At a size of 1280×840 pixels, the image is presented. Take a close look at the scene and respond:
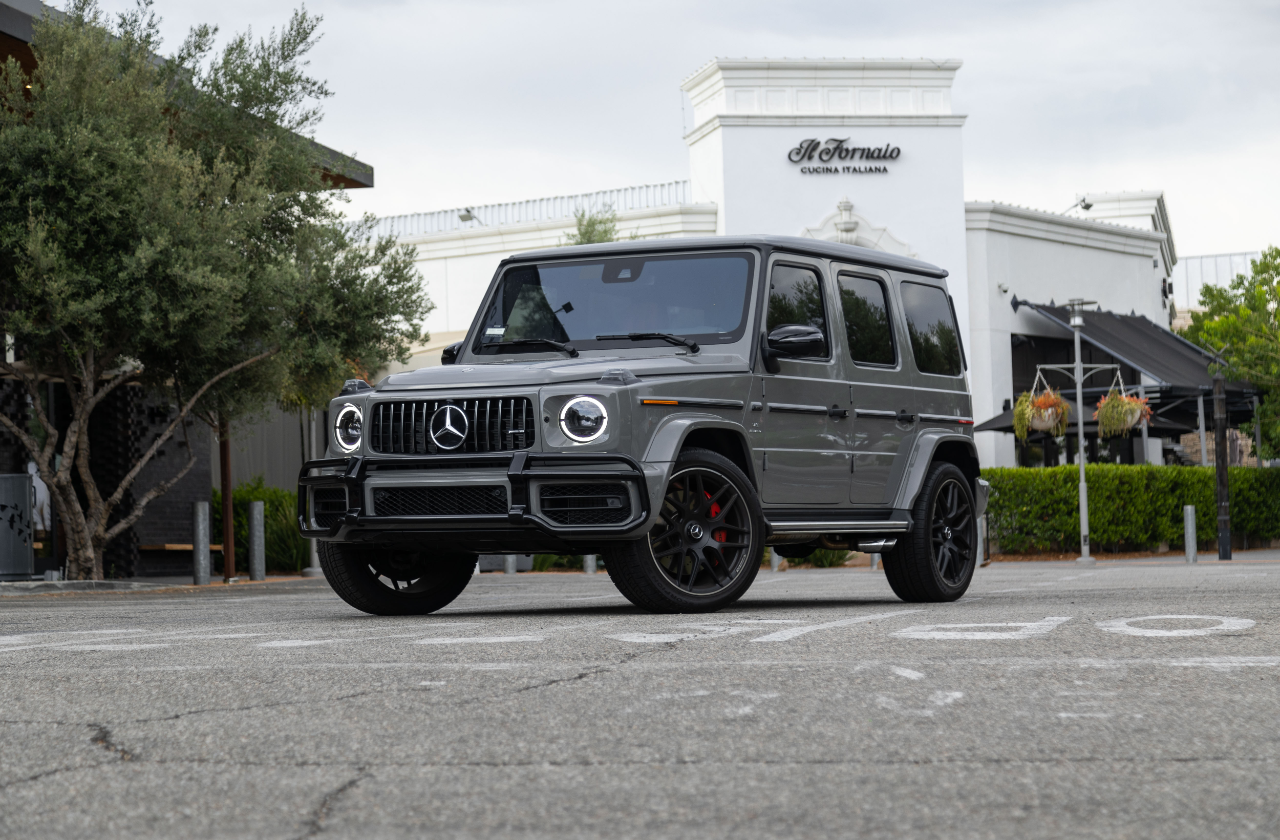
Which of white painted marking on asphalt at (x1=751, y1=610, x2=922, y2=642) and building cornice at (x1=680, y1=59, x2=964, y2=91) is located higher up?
building cornice at (x1=680, y1=59, x2=964, y2=91)

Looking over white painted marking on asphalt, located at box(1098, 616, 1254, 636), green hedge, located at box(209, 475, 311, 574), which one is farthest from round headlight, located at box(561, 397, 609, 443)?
green hedge, located at box(209, 475, 311, 574)

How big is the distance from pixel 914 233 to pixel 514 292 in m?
31.8

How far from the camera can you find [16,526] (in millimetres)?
18594

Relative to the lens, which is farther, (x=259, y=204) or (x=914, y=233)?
(x=914, y=233)

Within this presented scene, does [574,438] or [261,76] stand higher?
[261,76]

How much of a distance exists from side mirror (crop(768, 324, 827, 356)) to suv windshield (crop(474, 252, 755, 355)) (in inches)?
8.6

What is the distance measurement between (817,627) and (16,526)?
43.9ft

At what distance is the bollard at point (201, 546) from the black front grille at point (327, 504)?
9.96 m

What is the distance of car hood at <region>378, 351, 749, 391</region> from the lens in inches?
333

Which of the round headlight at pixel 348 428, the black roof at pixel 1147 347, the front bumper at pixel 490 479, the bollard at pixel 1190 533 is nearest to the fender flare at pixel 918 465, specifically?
the front bumper at pixel 490 479

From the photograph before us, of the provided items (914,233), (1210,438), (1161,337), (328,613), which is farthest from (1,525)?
(1210,438)

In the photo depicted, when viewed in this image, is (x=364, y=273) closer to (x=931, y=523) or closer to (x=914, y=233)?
(x=931, y=523)

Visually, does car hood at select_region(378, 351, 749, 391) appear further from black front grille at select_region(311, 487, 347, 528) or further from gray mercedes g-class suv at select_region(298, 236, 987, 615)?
black front grille at select_region(311, 487, 347, 528)

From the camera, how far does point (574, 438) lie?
827 centimetres
